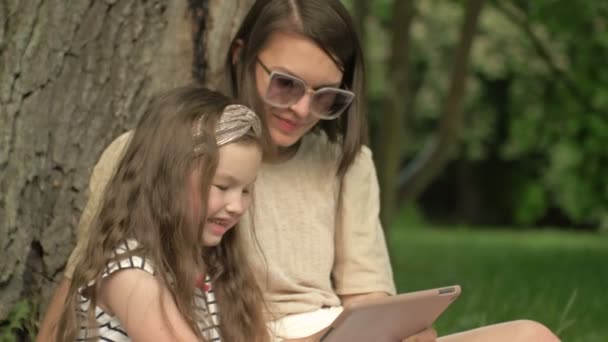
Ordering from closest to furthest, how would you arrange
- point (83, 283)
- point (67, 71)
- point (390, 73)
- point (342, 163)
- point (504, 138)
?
point (83, 283), point (342, 163), point (67, 71), point (390, 73), point (504, 138)

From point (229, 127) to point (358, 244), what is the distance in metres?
0.86

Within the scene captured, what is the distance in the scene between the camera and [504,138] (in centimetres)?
2856

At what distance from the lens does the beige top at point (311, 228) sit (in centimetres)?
341

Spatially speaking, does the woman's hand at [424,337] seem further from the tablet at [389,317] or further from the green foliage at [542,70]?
the green foliage at [542,70]

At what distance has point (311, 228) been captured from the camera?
3523mm

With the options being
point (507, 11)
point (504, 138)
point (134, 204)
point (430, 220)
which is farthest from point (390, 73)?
point (430, 220)

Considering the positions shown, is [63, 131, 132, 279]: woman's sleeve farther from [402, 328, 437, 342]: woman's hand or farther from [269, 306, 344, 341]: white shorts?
[402, 328, 437, 342]: woman's hand

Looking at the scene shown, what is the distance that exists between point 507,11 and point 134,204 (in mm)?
8088

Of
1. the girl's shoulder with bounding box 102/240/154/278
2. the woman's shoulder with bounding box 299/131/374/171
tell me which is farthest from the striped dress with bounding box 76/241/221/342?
the woman's shoulder with bounding box 299/131/374/171

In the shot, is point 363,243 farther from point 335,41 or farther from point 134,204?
point 134,204

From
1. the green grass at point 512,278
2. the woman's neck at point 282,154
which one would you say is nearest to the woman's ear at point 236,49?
the woman's neck at point 282,154

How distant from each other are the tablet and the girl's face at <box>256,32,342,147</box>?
2.40ft

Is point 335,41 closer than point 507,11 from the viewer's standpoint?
Yes

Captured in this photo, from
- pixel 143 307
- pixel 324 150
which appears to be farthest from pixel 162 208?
pixel 324 150
